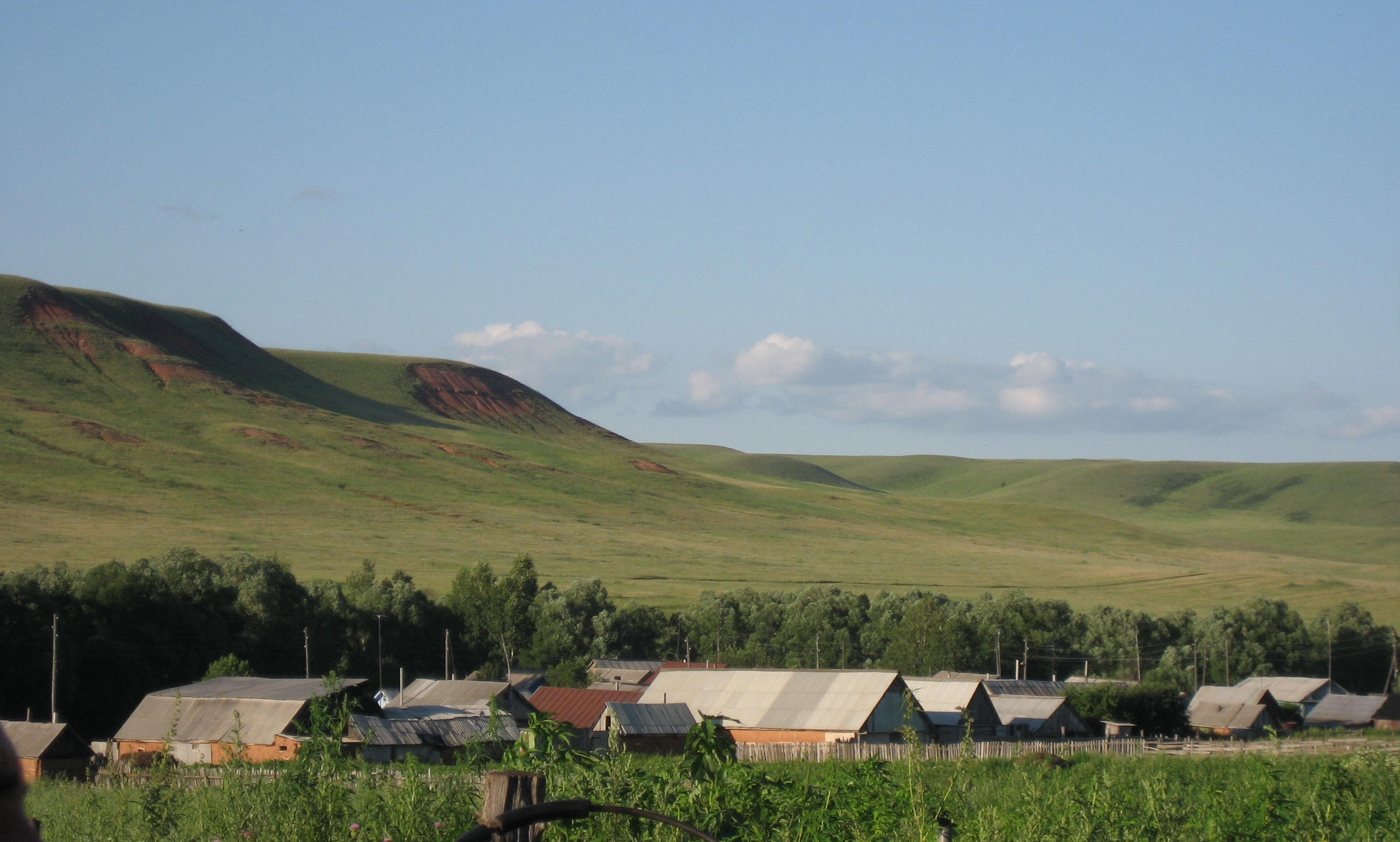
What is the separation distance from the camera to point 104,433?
124375 mm

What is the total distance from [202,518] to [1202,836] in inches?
4013

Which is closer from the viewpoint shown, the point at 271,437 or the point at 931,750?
the point at 931,750

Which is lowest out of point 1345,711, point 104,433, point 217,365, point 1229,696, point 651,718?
point 1345,711

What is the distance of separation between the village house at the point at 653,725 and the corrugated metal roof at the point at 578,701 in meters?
5.17

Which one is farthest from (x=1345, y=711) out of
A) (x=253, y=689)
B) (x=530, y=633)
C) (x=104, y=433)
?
(x=104, y=433)

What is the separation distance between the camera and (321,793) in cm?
908

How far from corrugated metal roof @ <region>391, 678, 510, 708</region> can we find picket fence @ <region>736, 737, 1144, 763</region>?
14.7 meters

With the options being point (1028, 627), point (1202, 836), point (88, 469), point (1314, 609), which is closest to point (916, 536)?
A: point (1314, 609)

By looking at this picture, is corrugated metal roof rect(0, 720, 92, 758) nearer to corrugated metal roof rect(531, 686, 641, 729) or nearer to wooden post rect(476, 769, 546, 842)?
corrugated metal roof rect(531, 686, 641, 729)

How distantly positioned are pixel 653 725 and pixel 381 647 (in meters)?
31.1

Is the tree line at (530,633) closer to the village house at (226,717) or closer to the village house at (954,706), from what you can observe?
the village house at (226,717)

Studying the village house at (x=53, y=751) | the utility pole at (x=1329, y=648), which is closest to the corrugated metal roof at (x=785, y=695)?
the village house at (x=53, y=751)

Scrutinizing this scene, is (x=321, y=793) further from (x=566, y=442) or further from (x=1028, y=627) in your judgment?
(x=566, y=442)

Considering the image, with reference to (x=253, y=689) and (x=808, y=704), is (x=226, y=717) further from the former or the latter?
(x=808, y=704)
